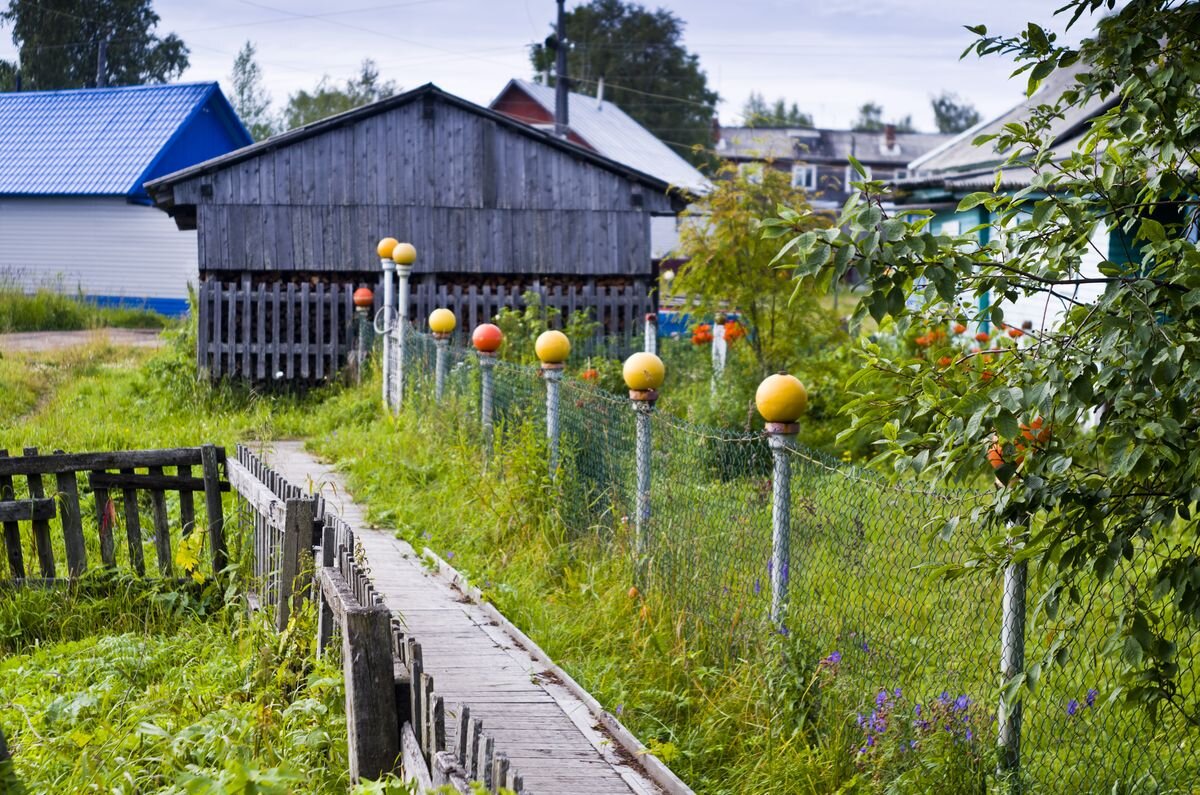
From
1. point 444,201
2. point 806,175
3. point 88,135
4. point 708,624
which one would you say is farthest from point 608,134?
point 708,624

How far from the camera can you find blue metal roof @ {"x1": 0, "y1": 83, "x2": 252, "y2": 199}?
29828 mm

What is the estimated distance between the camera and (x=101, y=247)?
99.0 feet

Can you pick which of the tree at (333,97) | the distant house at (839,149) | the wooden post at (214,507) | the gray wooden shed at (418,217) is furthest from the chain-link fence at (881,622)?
the distant house at (839,149)

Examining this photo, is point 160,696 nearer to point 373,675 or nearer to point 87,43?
point 373,675

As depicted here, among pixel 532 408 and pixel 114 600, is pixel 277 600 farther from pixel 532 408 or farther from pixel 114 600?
pixel 532 408

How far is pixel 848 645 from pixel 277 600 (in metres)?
2.50

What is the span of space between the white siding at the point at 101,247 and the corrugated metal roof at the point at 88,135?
1.94 ft

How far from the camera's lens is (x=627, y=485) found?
6867 millimetres

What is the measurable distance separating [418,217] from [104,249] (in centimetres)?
1593

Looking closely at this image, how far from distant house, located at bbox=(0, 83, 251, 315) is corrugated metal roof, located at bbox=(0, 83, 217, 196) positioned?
0.12 ft

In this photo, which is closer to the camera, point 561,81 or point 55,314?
point 55,314

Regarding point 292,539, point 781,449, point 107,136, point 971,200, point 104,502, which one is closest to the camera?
point 971,200

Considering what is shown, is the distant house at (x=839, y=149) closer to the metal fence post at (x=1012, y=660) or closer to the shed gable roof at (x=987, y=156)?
the shed gable roof at (x=987, y=156)

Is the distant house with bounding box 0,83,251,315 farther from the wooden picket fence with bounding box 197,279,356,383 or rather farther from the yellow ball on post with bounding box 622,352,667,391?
the yellow ball on post with bounding box 622,352,667,391
